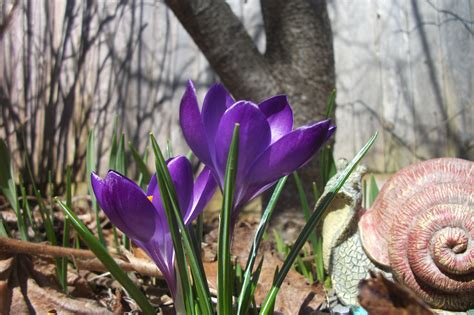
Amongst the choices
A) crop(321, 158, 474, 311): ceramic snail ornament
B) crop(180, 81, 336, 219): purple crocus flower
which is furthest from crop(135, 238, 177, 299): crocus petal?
crop(321, 158, 474, 311): ceramic snail ornament

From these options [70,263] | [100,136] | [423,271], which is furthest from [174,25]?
[423,271]

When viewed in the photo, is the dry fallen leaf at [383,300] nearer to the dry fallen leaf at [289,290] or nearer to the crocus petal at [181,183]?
the crocus petal at [181,183]

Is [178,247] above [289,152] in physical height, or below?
below

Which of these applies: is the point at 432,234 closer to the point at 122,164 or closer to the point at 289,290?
the point at 289,290

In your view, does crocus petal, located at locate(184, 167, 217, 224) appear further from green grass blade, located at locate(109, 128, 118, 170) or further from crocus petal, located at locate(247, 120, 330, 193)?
green grass blade, located at locate(109, 128, 118, 170)

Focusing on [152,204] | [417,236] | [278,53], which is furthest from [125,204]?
[278,53]

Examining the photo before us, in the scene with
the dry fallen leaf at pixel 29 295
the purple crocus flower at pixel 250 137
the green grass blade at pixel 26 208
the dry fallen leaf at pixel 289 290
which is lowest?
the dry fallen leaf at pixel 289 290

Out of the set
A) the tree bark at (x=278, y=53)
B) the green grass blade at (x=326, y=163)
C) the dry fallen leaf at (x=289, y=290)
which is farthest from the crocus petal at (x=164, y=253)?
the tree bark at (x=278, y=53)

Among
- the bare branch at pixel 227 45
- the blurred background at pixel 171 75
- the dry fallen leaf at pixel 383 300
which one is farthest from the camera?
the blurred background at pixel 171 75
